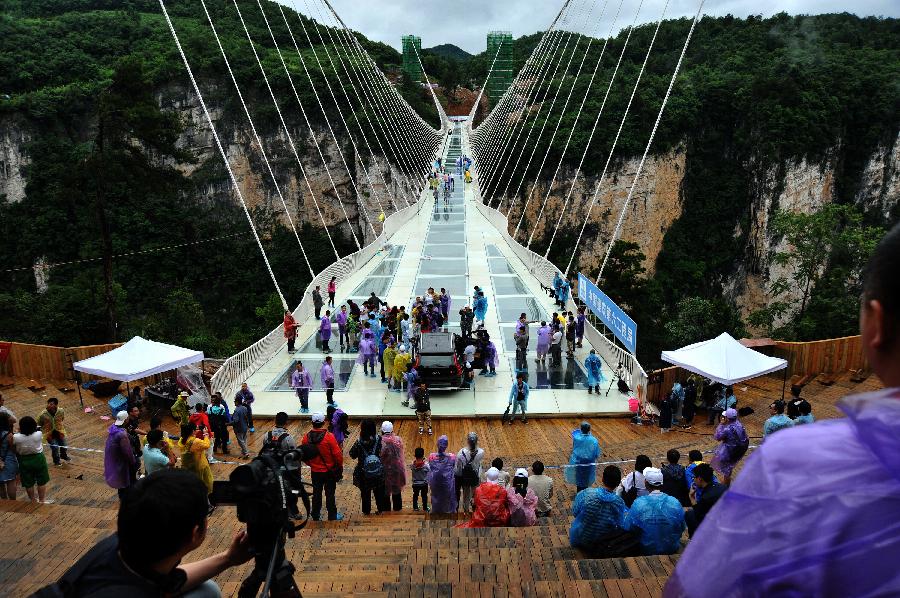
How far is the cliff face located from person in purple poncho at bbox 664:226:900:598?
161 ft

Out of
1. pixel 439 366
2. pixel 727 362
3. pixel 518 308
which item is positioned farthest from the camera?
pixel 518 308

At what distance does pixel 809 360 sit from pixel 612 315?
3.57 m

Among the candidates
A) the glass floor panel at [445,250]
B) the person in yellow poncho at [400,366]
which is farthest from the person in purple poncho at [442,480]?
the glass floor panel at [445,250]

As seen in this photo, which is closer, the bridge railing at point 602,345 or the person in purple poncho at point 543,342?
the bridge railing at point 602,345

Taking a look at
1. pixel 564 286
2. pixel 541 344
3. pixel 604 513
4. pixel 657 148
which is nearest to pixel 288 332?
pixel 541 344

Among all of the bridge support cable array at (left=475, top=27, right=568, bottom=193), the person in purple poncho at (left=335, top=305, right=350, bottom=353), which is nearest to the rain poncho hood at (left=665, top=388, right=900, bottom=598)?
the person in purple poncho at (left=335, top=305, right=350, bottom=353)

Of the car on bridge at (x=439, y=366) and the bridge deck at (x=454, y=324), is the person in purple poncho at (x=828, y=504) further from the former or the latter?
the car on bridge at (x=439, y=366)

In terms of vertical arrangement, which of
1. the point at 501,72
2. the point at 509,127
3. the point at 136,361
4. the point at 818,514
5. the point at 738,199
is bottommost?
the point at 136,361

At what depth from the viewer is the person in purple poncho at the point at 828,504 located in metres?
0.92

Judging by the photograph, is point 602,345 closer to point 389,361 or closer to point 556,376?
point 556,376

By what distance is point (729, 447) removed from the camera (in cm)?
670

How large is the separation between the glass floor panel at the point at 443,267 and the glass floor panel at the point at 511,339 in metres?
5.64

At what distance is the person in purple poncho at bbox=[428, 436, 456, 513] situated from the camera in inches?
269

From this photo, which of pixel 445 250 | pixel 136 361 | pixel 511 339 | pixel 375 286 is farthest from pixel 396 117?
pixel 136 361
